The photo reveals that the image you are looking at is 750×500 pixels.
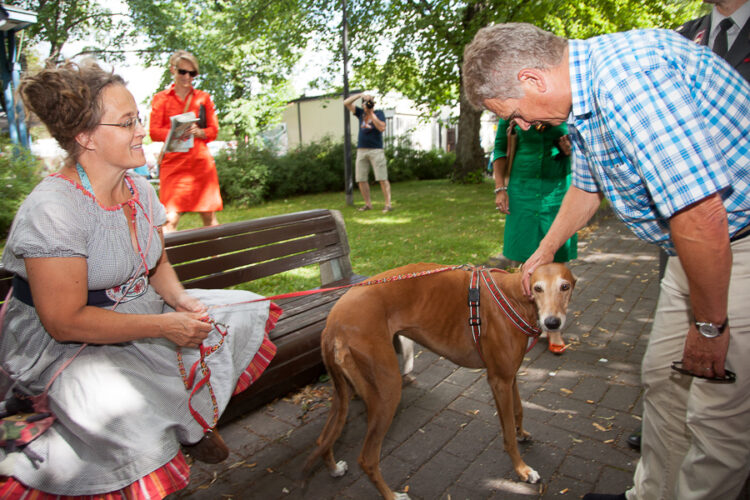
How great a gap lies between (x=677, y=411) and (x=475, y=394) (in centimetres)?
170

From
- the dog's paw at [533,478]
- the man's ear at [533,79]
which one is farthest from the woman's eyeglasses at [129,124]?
the dog's paw at [533,478]

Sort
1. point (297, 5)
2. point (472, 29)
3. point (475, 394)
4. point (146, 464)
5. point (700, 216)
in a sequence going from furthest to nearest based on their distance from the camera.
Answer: point (297, 5)
point (472, 29)
point (475, 394)
point (146, 464)
point (700, 216)

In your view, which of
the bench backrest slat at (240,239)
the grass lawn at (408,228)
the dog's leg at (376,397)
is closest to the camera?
the dog's leg at (376,397)

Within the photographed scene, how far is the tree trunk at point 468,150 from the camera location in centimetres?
1677

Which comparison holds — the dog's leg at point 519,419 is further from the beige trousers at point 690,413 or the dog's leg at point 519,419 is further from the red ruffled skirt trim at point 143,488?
the red ruffled skirt trim at point 143,488

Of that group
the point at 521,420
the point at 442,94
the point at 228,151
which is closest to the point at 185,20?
the point at 228,151

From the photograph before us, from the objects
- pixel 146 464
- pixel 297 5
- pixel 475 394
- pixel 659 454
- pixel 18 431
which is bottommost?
pixel 475 394

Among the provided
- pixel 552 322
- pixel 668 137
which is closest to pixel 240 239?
pixel 552 322

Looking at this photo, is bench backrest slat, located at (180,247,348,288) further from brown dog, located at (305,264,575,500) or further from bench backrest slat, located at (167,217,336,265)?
brown dog, located at (305,264,575,500)

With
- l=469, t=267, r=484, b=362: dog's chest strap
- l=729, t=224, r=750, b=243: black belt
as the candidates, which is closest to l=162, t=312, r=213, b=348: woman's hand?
l=469, t=267, r=484, b=362: dog's chest strap

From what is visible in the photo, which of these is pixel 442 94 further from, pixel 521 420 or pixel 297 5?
pixel 521 420

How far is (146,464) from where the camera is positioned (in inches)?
70.9

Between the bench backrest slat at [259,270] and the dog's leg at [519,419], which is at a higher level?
the bench backrest slat at [259,270]

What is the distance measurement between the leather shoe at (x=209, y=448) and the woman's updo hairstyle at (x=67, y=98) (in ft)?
4.40
